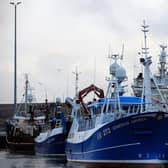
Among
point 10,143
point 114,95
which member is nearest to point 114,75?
point 114,95

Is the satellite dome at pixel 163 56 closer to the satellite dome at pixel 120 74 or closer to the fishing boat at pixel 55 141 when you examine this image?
the fishing boat at pixel 55 141

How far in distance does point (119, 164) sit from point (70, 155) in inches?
596

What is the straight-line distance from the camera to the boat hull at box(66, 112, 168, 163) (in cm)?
4288

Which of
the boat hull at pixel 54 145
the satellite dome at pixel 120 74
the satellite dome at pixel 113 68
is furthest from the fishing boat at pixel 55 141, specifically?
the satellite dome at pixel 120 74

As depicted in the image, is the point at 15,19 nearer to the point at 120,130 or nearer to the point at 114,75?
the point at 114,75

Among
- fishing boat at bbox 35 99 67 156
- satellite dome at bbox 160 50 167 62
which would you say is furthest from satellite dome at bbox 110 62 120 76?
satellite dome at bbox 160 50 167 62

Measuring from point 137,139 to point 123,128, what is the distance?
1.29 metres

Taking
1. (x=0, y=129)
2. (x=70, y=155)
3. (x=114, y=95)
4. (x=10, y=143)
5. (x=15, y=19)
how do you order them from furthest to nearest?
1. (x=0, y=129)
2. (x=10, y=143)
3. (x=15, y=19)
4. (x=70, y=155)
5. (x=114, y=95)

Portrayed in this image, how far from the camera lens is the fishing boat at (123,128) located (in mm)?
43062

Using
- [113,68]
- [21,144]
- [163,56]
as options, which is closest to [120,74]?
[113,68]

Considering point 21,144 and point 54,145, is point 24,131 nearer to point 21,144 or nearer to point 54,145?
point 21,144

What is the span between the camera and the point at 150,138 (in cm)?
4312

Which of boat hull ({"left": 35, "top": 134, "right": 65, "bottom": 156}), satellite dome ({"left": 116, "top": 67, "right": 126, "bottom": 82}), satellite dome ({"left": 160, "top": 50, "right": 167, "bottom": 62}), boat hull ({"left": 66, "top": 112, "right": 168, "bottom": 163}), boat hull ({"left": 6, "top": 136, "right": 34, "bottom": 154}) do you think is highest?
satellite dome ({"left": 160, "top": 50, "right": 167, "bottom": 62})

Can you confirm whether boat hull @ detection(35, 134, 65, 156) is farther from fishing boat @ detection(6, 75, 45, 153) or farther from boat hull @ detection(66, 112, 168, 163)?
boat hull @ detection(66, 112, 168, 163)
